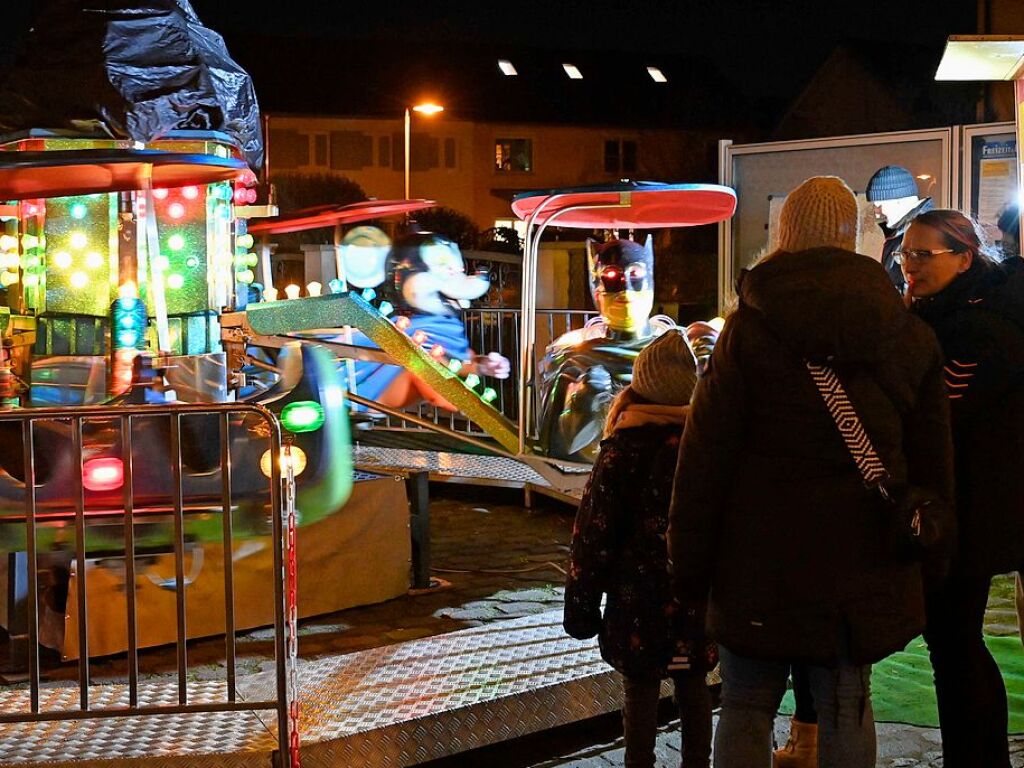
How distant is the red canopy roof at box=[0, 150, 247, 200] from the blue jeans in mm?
4009

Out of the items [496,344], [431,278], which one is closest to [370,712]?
[431,278]

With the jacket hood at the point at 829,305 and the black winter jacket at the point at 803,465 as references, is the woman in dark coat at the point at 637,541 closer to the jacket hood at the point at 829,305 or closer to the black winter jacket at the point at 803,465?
the black winter jacket at the point at 803,465

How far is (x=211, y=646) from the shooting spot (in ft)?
20.6

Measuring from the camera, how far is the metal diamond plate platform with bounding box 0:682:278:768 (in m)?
4.10

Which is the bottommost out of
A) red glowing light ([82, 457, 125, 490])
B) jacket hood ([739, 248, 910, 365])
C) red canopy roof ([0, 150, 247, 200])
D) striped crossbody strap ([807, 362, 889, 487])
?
red glowing light ([82, 457, 125, 490])

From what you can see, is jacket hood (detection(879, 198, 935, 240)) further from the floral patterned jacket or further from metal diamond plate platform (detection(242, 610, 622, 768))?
the floral patterned jacket

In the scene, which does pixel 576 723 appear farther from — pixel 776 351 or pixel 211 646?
pixel 776 351

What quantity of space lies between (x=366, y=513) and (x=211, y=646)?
3.41ft

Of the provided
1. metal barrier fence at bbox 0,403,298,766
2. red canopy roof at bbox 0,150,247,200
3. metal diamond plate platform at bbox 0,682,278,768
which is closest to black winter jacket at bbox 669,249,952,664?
metal barrier fence at bbox 0,403,298,766

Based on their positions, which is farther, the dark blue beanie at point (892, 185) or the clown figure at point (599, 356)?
the dark blue beanie at point (892, 185)

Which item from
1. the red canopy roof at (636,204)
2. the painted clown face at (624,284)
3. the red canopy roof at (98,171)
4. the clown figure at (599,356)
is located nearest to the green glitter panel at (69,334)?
the red canopy roof at (98,171)

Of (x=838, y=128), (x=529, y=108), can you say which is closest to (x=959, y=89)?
(x=838, y=128)

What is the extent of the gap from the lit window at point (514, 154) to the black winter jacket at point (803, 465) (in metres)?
51.6

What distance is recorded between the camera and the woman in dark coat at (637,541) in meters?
3.75
